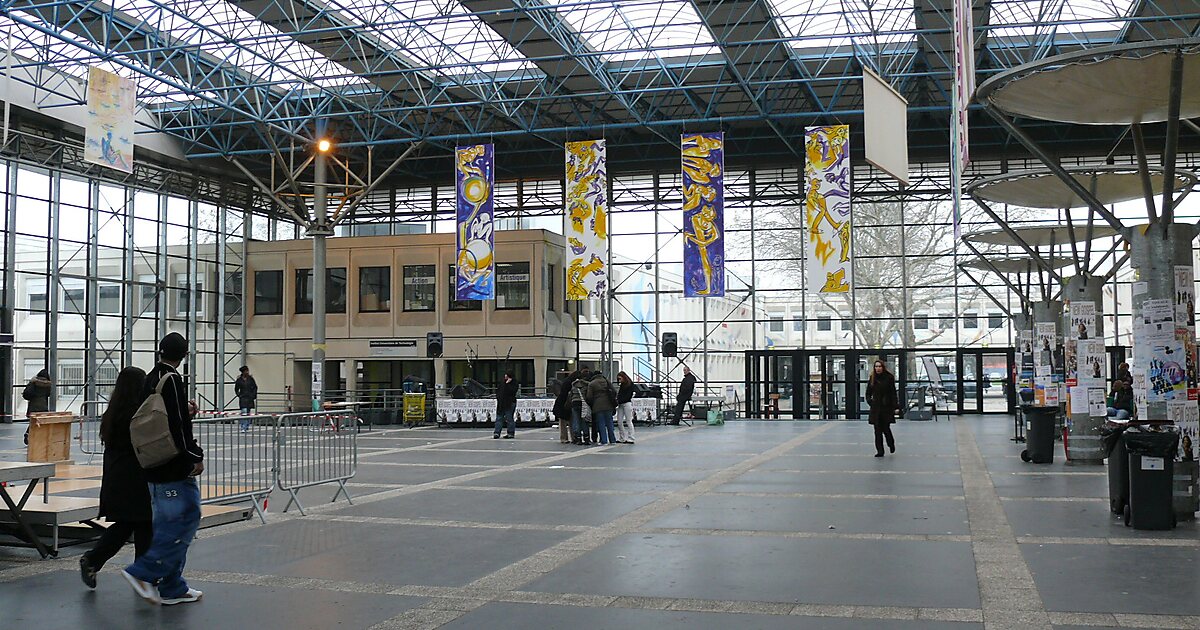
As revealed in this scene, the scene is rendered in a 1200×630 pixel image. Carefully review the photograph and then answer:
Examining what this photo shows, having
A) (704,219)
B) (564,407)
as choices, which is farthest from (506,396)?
(704,219)

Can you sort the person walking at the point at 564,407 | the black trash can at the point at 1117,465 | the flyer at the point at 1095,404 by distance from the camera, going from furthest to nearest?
the person walking at the point at 564,407 → the flyer at the point at 1095,404 → the black trash can at the point at 1117,465

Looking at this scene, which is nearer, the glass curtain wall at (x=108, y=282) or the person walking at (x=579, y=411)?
the person walking at (x=579, y=411)

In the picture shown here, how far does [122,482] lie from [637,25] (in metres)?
22.5

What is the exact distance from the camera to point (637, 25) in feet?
91.2

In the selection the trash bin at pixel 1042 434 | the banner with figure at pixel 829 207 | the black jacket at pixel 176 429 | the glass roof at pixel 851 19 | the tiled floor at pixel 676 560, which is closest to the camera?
the tiled floor at pixel 676 560

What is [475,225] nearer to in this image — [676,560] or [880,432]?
[880,432]

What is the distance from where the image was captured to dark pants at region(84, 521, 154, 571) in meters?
7.58

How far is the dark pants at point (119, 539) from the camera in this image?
24.9 feet

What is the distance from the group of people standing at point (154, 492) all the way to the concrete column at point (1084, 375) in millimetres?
13511

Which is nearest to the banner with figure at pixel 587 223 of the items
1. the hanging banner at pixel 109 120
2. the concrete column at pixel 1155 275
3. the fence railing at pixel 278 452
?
the hanging banner at pixel 109 120

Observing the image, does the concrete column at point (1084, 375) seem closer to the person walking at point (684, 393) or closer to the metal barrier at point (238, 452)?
the metal barrier at point (238, 452)

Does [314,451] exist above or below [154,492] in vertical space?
below

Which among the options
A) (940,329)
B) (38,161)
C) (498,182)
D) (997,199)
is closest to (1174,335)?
(997,199)

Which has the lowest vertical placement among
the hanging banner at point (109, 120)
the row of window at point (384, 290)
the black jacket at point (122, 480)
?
the black jacket at point (122, 480)
